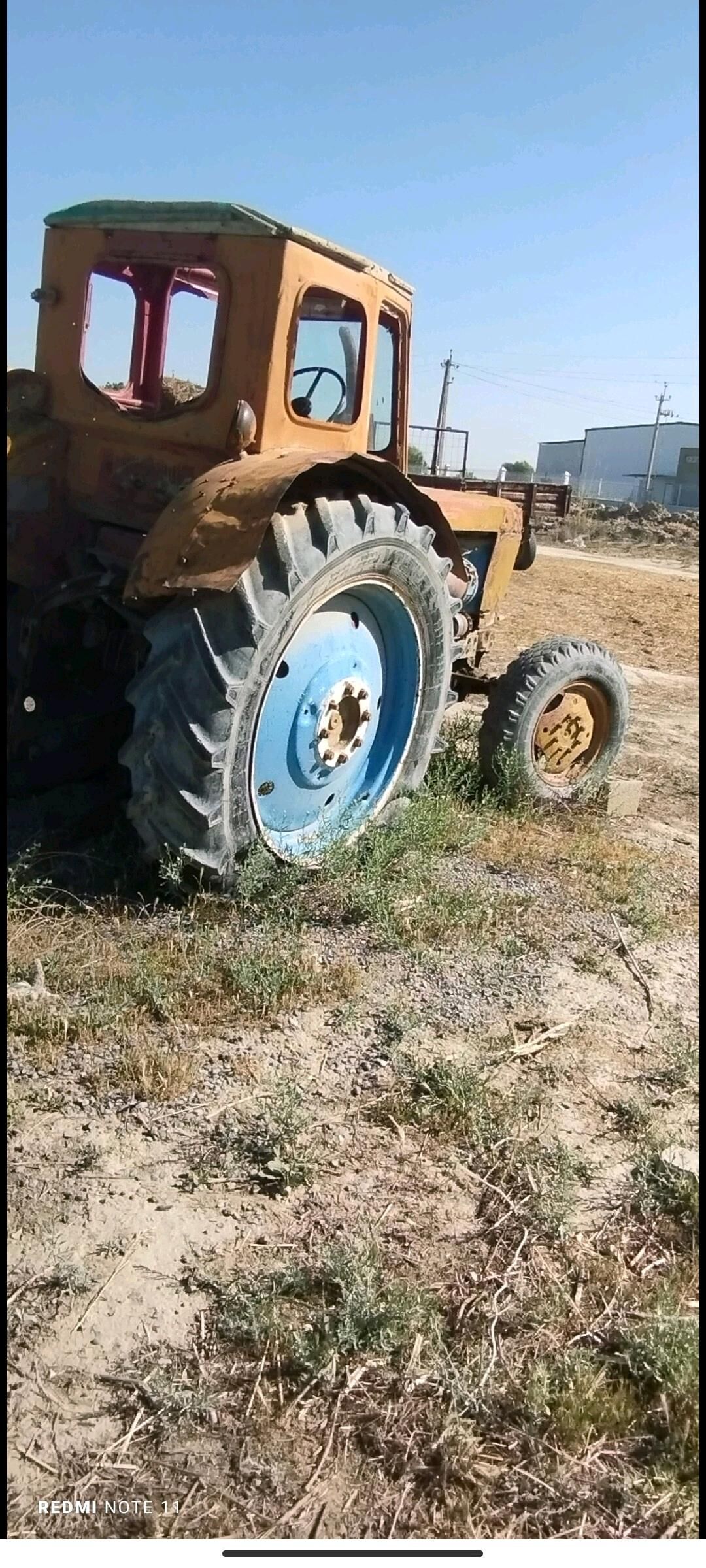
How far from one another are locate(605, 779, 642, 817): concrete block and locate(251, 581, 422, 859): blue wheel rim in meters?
1.22

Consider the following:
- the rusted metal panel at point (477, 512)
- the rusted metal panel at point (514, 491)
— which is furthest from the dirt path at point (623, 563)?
the rusted metal panel at point (477, 512)

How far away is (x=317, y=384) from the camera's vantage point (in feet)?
13.2

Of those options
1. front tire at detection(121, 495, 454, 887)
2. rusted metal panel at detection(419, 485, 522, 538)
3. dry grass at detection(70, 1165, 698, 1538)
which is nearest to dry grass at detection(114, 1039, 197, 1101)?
dry grass at detection(70, 1165, 698, 1538)

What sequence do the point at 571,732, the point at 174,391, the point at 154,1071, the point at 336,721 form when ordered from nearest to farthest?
1. the point at 154,1071
2. the point at 336,721
3. the point at 174,391
4. the point at 571,732

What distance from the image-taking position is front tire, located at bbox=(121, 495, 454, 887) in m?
3.21

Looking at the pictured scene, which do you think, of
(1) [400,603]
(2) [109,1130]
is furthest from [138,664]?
(2) [109,1130]

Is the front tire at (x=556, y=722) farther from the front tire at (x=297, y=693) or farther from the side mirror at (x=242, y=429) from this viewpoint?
the side mirror at (x=242, y=429)

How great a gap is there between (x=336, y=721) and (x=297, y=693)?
0.80 feet

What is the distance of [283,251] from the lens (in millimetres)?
3412

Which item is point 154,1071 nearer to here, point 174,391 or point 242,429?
point 242,429

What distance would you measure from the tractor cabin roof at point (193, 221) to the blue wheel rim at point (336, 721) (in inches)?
44.5

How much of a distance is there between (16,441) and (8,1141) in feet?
8.16

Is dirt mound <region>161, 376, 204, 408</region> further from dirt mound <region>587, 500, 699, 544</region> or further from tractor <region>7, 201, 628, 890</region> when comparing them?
dirt mound <region>587, 500, 699, 544</region>

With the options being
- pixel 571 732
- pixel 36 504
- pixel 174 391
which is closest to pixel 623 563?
pixel 571 732
